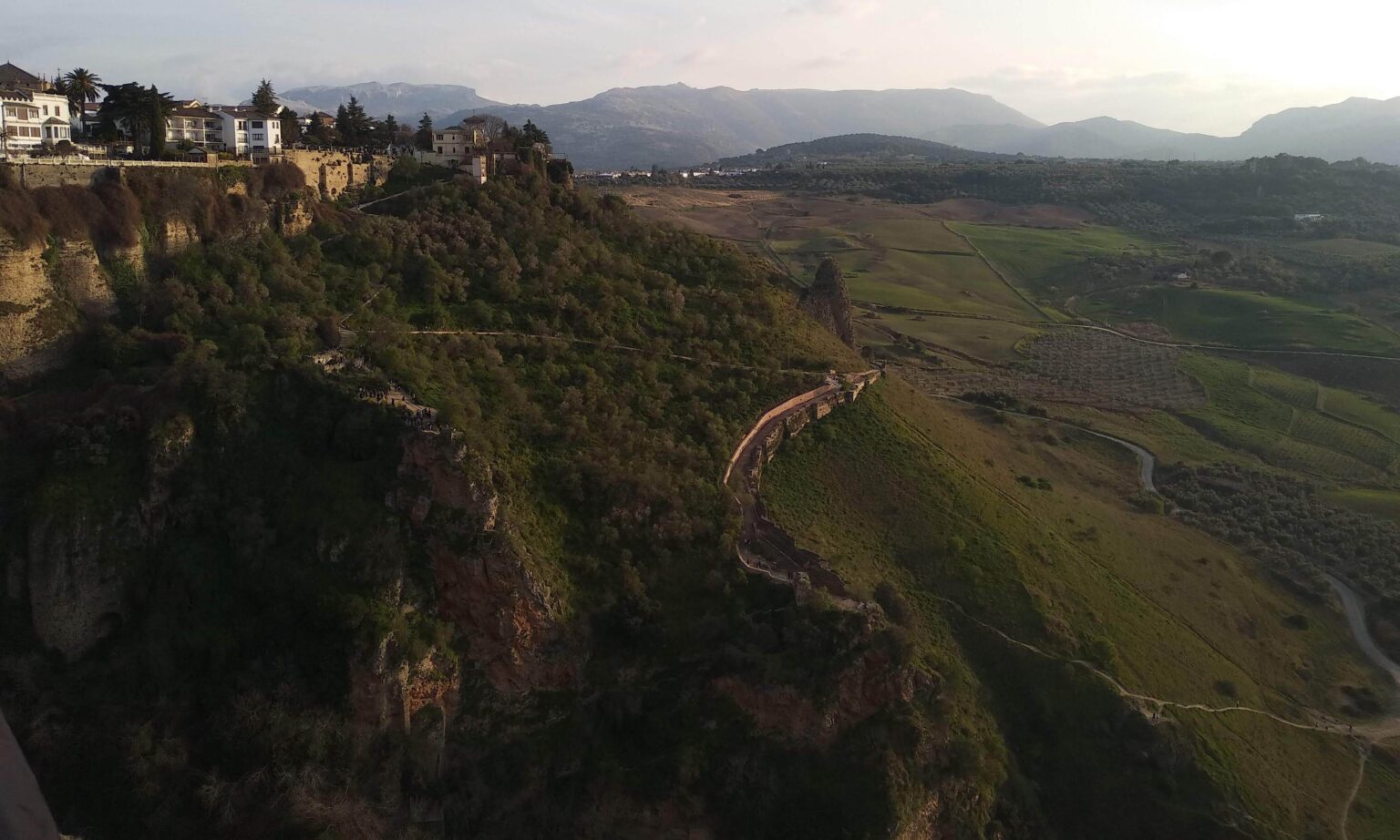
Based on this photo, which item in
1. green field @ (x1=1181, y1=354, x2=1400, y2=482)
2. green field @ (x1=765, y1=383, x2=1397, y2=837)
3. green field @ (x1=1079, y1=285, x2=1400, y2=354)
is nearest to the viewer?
green field @ (x1=765, y1=383, x2=1397, y2=837)

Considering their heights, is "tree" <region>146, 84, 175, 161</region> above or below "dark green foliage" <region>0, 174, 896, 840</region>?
above

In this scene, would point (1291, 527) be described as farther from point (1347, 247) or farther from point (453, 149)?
point (1347, 247)

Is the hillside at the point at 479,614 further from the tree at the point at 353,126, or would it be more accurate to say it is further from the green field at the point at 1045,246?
the green field at the point at 1045,246

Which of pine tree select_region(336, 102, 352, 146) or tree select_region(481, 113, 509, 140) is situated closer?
pine tree select_region(336, 102, 352, 146)

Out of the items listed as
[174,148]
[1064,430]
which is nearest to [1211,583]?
[1064,430]

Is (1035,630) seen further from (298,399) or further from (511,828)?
(298,399)

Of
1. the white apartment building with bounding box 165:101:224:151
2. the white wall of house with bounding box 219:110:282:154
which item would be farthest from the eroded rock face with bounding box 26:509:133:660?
the white wall of house with bounding box 219:110:282:154

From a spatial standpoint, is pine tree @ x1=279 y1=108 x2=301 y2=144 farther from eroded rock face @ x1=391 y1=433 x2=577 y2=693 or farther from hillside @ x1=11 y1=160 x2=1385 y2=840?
eroded rock face @ x1=391 y1=433 x2=577 y2=693
